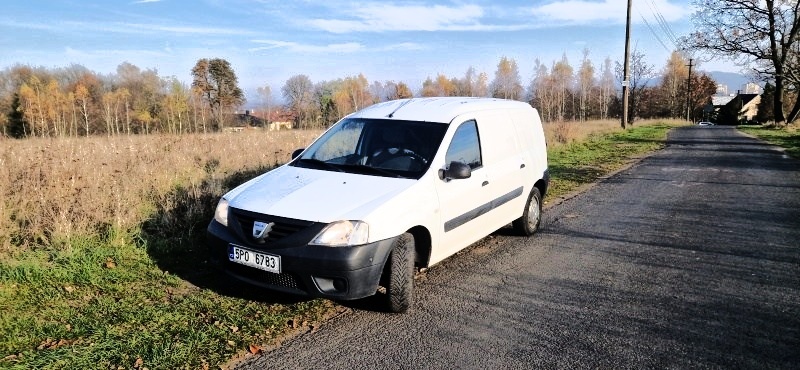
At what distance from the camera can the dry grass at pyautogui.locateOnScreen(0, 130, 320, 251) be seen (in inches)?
216

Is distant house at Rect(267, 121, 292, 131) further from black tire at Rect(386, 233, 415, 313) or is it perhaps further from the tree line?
black tire at Rect(386, 233, 415, 313)

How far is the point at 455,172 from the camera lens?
464 cm

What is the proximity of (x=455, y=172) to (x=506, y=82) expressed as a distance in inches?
2606

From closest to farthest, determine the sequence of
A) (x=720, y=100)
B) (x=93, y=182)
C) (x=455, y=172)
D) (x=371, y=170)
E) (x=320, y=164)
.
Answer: (x=455, y=172), (x=371, y=170), (x=320, y=164), (x=93, y=182), (x=720, y=100)

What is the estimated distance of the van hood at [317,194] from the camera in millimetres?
3949

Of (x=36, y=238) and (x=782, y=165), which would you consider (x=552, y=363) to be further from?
(x=782, y=165)

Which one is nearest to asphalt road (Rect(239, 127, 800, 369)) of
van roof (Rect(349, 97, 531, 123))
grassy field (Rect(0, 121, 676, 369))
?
grassy field (Rect(0, 121, 676, 369))

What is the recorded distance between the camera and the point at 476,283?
4918 mm

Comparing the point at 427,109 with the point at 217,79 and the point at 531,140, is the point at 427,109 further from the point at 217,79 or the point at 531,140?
the point at 217,79

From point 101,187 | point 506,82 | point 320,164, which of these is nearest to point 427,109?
point 320,164

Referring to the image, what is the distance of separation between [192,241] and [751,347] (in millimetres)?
5354

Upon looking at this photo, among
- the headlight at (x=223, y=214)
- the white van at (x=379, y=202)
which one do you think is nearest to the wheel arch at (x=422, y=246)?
the white van at (x=379, y=202)

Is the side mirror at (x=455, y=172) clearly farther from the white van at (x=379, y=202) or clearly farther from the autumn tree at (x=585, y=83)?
the autumn tree at (x=585, y=83)

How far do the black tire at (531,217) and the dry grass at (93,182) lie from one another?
4037mm
